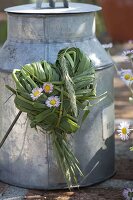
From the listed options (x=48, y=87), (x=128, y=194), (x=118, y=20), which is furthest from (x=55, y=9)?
(x=118, y=20)

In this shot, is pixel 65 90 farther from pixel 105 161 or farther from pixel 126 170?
pixel 126 170

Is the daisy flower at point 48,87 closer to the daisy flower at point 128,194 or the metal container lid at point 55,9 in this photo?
the metal container lid at point 55,9

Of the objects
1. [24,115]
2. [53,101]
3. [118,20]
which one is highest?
[53,101]

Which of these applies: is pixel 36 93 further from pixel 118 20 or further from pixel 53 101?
pixel 118 20

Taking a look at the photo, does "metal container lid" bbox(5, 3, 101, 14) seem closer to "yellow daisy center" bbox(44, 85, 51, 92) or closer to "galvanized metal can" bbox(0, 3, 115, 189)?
"galvanized metal can" bbox(0, 3, 115, 189)

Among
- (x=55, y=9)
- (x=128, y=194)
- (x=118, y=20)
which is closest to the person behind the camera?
(x=128, y=194)

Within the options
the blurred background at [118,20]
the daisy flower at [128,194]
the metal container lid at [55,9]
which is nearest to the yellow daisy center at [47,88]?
the metal container lid at [55,9]

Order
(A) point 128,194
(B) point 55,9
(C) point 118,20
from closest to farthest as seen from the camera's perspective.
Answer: (A) point 128,194, (B) point 55,9, (C) point 118,20

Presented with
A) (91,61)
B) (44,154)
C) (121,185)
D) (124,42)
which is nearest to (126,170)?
(121,185)

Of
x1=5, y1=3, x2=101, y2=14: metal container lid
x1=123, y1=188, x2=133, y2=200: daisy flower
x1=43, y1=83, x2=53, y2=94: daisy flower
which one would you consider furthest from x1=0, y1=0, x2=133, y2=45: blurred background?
x1=43, y1=83, x2=53, y2=94: daisy flower
